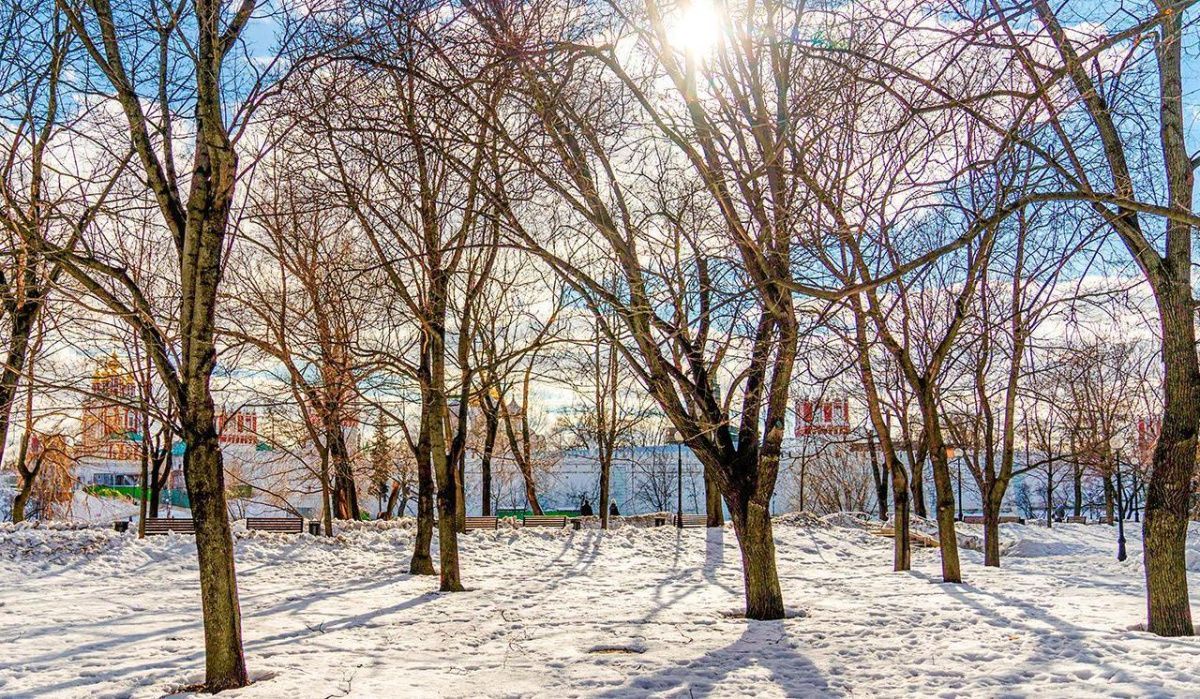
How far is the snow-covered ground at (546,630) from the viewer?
6.37 m

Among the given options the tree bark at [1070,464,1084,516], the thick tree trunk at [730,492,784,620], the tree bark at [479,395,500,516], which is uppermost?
the tree bark at [479,395,500,516]

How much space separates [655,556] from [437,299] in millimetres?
9457

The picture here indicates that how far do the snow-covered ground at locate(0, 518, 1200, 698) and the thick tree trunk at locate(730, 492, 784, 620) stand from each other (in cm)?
30

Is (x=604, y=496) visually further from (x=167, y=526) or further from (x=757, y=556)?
(x=757, y=556)

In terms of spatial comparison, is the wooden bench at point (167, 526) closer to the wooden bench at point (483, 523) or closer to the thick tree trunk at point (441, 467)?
the wooden bench at point (483, 523)

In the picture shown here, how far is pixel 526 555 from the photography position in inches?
726

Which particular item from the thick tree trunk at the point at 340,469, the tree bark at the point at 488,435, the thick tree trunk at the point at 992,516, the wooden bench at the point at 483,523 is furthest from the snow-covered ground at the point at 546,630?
the wooden bench at the point at 483,523

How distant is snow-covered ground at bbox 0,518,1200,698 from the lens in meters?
6.37

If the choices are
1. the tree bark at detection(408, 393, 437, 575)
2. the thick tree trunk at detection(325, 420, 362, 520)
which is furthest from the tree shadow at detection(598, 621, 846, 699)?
the tree bark at detection(408, 393, 437, 575)

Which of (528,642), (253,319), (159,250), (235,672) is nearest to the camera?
(235,672)

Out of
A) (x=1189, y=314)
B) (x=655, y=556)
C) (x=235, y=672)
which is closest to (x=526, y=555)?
(x=655, y=556)

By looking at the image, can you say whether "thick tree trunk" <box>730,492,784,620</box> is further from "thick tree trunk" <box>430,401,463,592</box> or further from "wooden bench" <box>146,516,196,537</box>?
"wooden bench" <box>146,516,196,537</box>

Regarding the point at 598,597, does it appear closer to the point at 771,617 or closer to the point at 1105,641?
the point at 771,617

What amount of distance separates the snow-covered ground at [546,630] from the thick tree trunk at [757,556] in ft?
1.00
